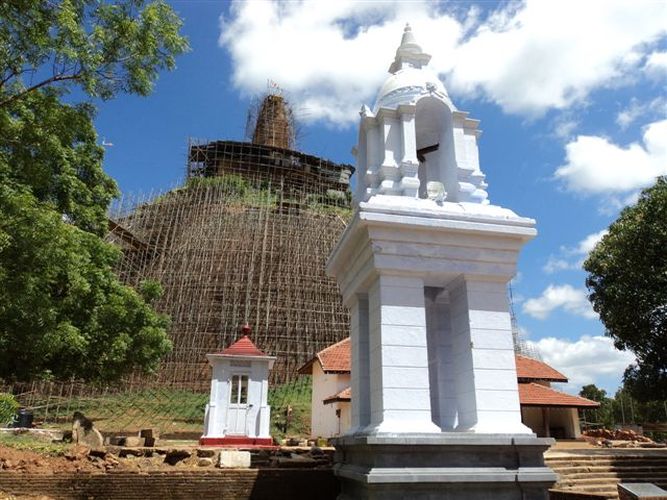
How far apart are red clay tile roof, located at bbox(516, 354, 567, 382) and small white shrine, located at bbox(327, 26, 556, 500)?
17063 millimetres

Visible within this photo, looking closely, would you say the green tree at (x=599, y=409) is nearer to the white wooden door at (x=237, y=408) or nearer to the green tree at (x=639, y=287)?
the green tree at (x=639, y=287)

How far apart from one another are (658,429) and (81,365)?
1549 inches

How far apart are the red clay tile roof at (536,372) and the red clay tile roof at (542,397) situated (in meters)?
0.36

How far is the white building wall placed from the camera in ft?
72.5

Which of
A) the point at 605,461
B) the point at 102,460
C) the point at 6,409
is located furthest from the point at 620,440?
the point at 6,409

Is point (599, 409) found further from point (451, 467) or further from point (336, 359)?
point (451, 467)

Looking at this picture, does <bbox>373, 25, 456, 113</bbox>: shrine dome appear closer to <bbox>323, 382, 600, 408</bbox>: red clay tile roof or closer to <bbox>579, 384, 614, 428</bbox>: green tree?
<bbox>323, 382, 600, 408</bbox>: red clay tile roof

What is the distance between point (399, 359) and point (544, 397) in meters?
17.7

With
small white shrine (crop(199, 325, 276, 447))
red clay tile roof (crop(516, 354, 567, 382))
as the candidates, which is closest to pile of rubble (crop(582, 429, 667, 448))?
red clay tile roof (crop(516, 354, 567, 382))

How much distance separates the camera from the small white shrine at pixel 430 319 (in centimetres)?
626

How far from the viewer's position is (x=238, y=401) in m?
15.9

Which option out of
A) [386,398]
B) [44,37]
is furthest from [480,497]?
[44,37]

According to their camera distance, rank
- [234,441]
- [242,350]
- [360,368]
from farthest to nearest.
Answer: [242,350]
[234,441]
[360,368]

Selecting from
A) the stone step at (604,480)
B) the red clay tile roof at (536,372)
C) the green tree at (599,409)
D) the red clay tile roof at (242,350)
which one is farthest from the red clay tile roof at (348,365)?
the green tree at (599,409)
